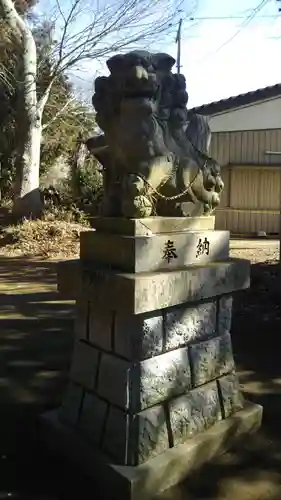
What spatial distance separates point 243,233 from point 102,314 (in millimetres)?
12986

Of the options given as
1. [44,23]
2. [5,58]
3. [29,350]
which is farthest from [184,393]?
[44,23]

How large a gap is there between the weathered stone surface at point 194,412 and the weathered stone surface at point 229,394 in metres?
0.06

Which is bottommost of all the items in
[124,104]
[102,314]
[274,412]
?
[274,412]

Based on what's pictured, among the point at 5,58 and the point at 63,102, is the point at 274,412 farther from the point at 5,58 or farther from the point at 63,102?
the point at 63,102

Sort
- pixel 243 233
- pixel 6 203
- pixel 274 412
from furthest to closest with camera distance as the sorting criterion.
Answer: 1. pixel 6 203
2. pixel 243 233
3. pixel 274 412

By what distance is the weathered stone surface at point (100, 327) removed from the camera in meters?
2.64

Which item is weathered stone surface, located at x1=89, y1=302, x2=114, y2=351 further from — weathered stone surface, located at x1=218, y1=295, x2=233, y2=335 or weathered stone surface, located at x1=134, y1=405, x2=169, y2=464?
weathered stone surface, located at x1=218, y1=295, x2=233, y2=335

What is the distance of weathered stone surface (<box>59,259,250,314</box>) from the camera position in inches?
94.0

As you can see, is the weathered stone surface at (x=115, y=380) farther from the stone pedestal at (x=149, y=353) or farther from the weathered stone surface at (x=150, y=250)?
the weathered stone surface at (x=150, y=250)

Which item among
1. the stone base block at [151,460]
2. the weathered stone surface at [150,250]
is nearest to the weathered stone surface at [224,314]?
the weathered stone surface at [150,250]

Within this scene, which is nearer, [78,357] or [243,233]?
[78,357]

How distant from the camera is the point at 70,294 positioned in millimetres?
2768

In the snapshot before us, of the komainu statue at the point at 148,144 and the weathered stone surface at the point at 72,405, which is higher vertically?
the komainu statue at the point at 148,144

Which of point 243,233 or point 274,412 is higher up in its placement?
point 243,233
